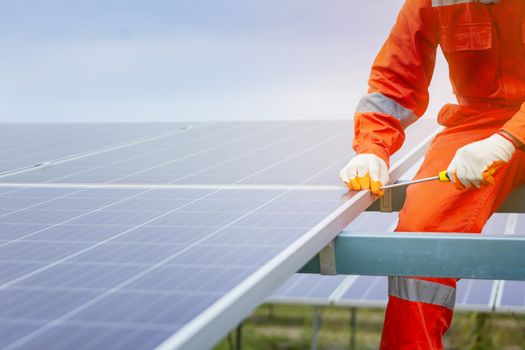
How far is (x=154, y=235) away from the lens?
2.72 m

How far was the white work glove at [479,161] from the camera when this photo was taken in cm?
355

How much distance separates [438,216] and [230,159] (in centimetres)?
139

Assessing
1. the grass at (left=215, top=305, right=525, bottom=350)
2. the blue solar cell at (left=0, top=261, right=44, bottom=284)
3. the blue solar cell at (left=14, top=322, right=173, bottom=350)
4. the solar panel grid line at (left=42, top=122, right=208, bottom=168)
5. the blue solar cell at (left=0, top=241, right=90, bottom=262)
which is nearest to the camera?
the blue solar cell at (left=14, top=322, right=173, bottom=350)

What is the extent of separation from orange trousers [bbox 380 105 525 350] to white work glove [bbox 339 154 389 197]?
0.22 metres

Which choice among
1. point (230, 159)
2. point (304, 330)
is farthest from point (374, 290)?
point (304, 330)

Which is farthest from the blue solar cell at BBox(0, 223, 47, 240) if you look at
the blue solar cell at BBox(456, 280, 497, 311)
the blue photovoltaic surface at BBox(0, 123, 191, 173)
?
the blue solar cell at BBox(456, 280, 497, 311)

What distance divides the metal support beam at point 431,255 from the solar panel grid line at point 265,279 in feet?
0.37

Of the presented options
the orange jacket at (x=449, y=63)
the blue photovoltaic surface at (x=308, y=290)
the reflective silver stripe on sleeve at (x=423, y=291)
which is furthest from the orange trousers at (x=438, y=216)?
the blue photovoltaic surface at (x=308, y=290)

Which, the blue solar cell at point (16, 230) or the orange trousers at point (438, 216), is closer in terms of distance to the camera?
the blue solar cell at point (16, 230)

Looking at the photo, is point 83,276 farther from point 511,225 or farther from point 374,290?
point 511,225

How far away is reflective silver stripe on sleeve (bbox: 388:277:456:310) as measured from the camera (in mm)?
3572

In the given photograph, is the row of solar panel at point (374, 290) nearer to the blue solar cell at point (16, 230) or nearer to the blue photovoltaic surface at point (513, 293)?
the blue photovoltaic surface at point (513, 293)

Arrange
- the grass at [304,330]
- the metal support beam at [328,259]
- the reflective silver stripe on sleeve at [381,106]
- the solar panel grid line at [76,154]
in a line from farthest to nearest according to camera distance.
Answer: the grass at [304,330], the solar panel grid line at [76,154], the reflective silver stripe on sleeve at [381,106], the metal support beam at [328,259]

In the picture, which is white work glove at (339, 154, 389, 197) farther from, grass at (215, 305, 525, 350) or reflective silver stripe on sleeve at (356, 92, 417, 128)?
grass at (215, 305, 525, 350)
